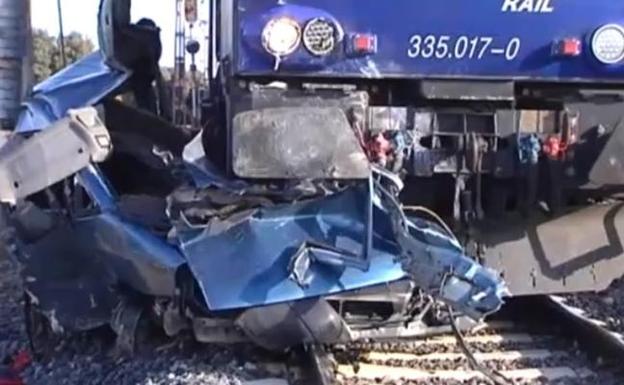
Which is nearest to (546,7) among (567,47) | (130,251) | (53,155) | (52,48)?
(567,47)

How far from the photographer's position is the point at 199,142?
5.90 m

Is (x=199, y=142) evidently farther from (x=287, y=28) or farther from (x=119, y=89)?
(x=119, y=89)

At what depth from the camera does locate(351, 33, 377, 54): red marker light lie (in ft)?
18.5

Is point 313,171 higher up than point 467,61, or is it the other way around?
point 467,61

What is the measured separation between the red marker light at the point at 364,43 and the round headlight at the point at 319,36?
94 millimetres

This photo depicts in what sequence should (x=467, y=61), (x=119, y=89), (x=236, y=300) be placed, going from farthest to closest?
(x=119, y=89)
(x=467, y=61)
(x=236, y=300)

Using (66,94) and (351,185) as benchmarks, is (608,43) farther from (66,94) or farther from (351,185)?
(66,94)

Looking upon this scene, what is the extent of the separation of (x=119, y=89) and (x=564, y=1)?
9.63ft

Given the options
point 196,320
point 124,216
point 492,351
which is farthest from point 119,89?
point 492,351

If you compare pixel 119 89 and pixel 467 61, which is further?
pixel 119 89

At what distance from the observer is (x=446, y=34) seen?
5.75 meters

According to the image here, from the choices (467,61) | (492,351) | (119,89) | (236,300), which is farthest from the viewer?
(119,89)

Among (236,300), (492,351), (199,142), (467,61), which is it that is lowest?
(492,351)

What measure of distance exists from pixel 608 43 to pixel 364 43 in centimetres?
110
